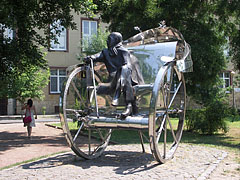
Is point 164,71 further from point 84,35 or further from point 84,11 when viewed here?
point 84,35

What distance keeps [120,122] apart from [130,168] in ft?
2.91

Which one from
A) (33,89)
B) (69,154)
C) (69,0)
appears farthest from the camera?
(33,89)

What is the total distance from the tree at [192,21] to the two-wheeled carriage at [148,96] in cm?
461

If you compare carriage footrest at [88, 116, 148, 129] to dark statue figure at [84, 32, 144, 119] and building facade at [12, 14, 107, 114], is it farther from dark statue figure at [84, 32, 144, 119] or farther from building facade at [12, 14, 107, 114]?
building facade at [12, 14, 107, 114]

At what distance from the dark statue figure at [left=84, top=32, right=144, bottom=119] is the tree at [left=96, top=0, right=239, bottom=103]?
203 inches

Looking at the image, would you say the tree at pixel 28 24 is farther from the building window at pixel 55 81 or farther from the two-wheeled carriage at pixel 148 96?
the building window at pixel 55 81

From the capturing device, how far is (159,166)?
258 inches

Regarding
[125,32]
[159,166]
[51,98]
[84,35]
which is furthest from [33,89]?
[159,166]

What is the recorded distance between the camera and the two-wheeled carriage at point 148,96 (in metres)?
6.41

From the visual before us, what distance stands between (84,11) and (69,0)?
2.27ft

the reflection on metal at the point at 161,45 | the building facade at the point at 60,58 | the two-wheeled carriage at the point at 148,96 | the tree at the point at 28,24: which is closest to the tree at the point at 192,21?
the tree at the point at 28,24

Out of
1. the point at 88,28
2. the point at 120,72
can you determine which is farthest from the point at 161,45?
the point at 88,28

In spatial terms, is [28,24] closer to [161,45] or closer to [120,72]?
[161,45]

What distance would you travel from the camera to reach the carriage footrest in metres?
6.31
